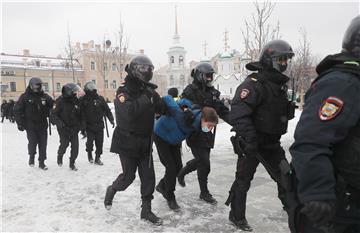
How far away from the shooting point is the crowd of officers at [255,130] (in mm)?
1822

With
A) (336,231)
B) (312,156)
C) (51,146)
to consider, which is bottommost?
(51,146)

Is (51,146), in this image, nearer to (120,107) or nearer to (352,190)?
(120,107)

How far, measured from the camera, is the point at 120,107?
4.05 meters

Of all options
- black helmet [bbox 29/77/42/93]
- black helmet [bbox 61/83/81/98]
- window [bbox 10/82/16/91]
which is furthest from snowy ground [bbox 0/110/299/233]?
window [bbox 10/82/16/91]

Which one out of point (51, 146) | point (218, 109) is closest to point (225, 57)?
point (51, 146)

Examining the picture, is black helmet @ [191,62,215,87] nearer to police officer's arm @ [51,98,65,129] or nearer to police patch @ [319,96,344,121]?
police patch @ [319,96,344,121]

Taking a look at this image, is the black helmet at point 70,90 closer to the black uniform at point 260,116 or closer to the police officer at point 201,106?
the police officer at point 201,106

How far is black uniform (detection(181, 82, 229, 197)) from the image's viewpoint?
15.7ft

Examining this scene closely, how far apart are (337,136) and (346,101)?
0.66 feet

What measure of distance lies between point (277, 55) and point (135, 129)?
6.31ft

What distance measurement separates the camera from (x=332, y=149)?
1.92m

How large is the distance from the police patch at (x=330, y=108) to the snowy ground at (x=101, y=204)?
2.48 meters

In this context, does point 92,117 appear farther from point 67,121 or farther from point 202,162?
point 202,162

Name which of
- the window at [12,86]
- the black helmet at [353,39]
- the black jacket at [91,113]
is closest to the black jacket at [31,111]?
the black jacket at [91,113]
